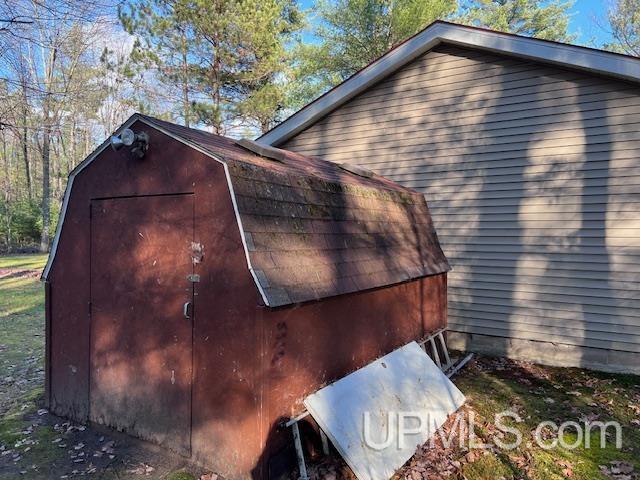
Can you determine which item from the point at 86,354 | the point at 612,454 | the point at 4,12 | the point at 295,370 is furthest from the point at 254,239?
the point at 4,12

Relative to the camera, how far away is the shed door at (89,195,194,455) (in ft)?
11.8

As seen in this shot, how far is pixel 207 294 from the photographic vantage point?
11.3ft

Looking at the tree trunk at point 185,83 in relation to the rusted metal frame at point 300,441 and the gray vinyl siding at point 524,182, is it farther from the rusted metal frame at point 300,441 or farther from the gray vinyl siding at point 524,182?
the rusted metal frame at point 300,441

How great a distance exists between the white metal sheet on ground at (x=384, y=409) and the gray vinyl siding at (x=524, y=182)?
278 centimetres

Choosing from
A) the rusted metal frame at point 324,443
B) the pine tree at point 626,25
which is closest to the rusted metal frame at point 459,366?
the rusted metal frame at point 324,443

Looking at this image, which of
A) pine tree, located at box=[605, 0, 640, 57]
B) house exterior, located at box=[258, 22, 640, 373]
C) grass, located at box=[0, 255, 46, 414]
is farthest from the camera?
pine tree, located at box=[605, 0, 640, 57]

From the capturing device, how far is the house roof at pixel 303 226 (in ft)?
10.8

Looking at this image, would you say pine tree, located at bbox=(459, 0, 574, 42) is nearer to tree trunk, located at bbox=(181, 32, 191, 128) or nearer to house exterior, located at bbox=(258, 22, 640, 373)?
tree trunk, located at bbox=(181, 32, 191, 128)

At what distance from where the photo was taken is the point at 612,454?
395 centimetres

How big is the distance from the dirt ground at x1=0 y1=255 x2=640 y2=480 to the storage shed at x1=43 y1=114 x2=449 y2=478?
237 millimetres

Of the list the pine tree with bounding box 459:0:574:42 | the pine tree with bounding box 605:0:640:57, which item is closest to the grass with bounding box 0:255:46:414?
the pine tree with bounding box 459:0:574:42

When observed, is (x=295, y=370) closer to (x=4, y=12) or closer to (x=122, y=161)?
(x=122, y=161)

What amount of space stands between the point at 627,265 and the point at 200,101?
1584 cm

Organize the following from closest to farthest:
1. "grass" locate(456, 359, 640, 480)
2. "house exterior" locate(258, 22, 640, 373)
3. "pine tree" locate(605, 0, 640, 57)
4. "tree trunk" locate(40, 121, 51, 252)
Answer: "grass" locate(456, 359, 640, 480)
"house exterior" locate(258, 22, 640, 373)
"pine tree" locate(605, 0, 640, 57)
"tree trunk" locate(40, 121, 51, 252)
